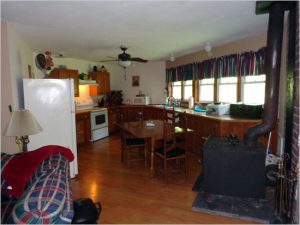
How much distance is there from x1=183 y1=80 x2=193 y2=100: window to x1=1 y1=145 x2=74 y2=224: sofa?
4.05 metres

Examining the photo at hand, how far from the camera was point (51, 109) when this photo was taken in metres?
3.14

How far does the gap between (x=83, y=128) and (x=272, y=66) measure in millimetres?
4397

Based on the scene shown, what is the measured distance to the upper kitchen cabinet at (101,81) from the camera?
20.6ft

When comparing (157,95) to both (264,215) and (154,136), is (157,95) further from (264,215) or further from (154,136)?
(264,215)

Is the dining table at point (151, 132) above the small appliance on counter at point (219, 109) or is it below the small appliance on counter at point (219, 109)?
below

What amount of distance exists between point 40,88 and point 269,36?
2.95 metres

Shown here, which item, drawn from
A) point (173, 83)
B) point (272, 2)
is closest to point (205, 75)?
point (173, 83)

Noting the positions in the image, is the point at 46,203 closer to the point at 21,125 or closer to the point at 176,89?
the point at 21,125

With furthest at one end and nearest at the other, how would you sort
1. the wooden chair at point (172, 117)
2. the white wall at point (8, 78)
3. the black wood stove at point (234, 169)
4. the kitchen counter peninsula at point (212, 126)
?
the wooden chair at point (172, 117), the kitchen counter peninsula at point (212, 126), the white wall at point (8, 78), the black wood stove at point (234, 169)

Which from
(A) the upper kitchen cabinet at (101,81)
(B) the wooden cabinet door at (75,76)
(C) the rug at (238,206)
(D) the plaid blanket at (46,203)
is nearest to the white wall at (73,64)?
(A) the upper kitchen cabinet at (101,81)

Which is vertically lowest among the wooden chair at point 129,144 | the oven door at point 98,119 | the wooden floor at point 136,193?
the wooden floor at point 136,193

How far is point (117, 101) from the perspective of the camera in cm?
693

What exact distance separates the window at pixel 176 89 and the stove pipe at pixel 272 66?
3.76 meters

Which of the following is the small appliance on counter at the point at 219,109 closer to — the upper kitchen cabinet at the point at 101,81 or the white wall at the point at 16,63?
the white wall at the point at 16,63
